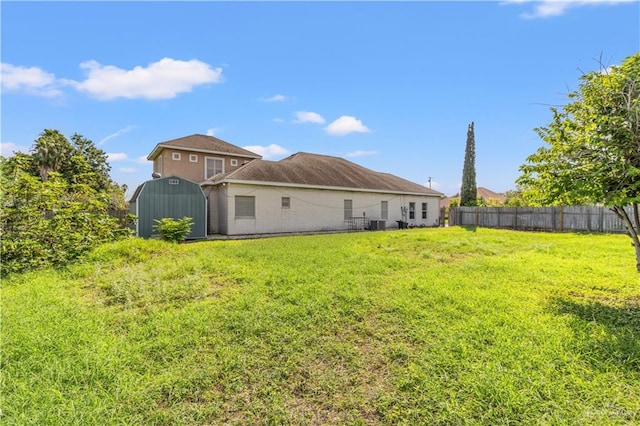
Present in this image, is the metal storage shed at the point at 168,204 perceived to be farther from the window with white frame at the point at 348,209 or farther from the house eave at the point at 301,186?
the window with white frame at the point at 348,209

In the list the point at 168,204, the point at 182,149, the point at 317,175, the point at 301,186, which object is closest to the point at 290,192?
the point at 301,186

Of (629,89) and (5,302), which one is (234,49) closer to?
(5,302)

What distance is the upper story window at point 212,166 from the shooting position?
720 inches

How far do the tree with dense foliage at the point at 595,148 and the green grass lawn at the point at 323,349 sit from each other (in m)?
1.56

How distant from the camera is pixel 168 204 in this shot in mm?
12766

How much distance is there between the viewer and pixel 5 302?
443 centimetres

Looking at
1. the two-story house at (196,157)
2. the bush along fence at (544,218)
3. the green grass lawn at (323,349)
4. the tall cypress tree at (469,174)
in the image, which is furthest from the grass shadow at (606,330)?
the tall cypress tree at (469,174)

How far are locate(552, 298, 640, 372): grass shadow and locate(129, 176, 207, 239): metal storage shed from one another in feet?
41.4

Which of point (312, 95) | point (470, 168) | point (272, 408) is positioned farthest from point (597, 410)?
point (470, 168)

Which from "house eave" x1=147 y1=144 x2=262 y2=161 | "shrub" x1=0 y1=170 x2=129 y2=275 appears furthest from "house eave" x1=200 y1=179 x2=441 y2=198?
"shrub" x1=0 y1=170 x2=129 y2=275

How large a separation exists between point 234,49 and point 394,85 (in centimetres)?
606

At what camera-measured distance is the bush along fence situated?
1525 cm

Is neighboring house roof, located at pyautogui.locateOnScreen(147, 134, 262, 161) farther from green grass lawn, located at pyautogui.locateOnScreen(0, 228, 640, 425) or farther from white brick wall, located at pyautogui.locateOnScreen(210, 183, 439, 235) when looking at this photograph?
green grass lawn, located at pyautogui.locateOnScreen(0, 228, 640, 425)

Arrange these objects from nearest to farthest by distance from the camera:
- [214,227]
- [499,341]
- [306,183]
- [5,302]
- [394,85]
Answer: [499,341] → [5,302] → [394,85] → [214,227] → [306,183]
